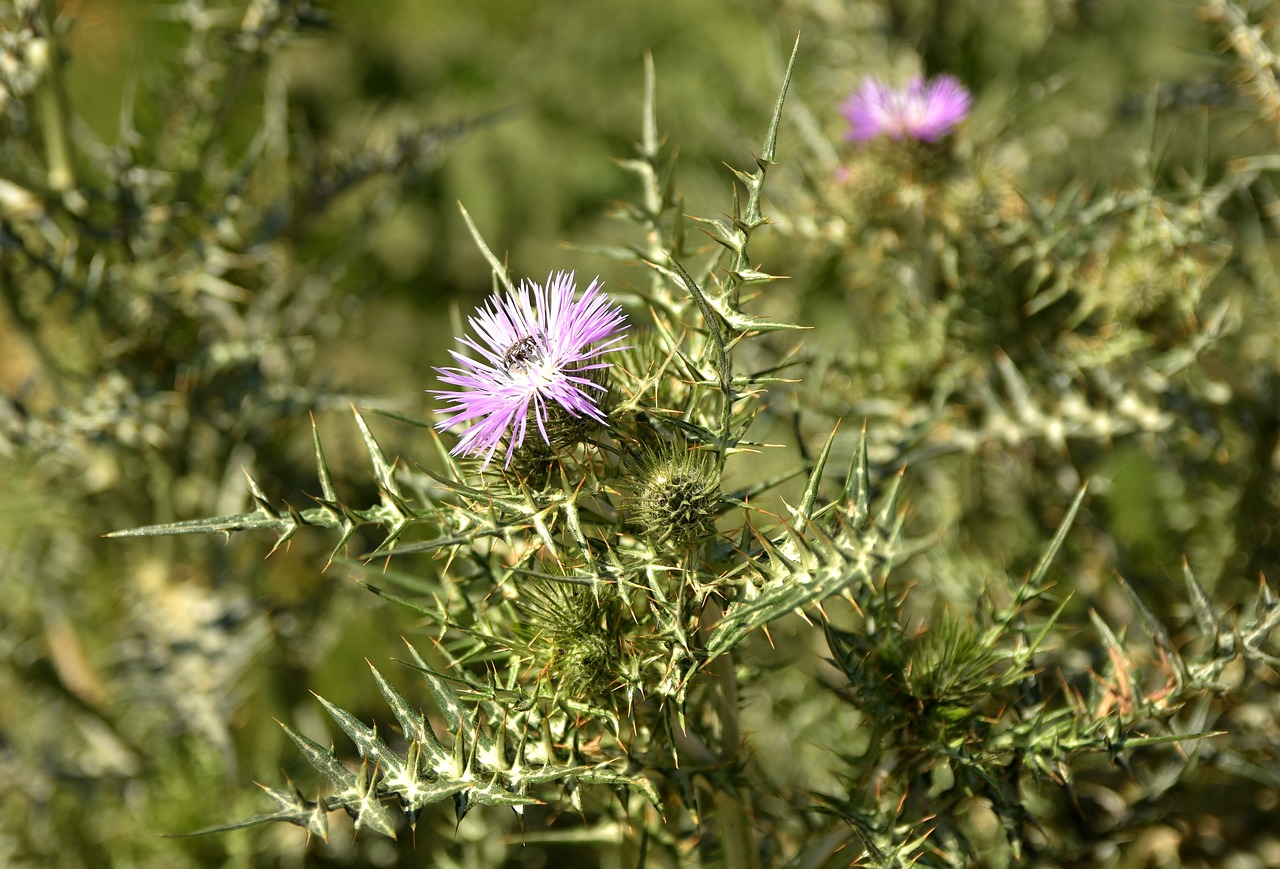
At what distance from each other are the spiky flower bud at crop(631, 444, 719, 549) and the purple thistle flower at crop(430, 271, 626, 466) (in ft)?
0.45

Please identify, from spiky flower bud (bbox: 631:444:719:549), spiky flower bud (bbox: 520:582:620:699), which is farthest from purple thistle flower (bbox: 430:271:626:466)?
spiky flower bud (bbox: 520:582:620:699)

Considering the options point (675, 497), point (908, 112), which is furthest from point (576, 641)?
point (908, 112)

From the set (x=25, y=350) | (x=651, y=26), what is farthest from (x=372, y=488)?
(x=651, y=26)

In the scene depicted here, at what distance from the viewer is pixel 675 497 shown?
1.51 metres

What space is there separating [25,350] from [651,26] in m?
4.58

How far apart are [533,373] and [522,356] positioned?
0.17 ft

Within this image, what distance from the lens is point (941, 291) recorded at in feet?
9.04

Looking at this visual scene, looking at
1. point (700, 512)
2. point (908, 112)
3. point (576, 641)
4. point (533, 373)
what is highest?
point (908, 112)

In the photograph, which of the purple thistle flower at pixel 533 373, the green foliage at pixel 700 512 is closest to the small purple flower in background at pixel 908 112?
the green foliage at pixel 700 512

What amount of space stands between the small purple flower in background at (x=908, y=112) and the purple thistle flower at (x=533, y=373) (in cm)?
131

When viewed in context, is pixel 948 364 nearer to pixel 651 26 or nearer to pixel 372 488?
pixel 372 488

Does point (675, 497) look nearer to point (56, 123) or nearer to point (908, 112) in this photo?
point (908, 112)

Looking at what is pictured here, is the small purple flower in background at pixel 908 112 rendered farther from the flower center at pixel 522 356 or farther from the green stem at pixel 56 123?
the green stem at pixel 56 123

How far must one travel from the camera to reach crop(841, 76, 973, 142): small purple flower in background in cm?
254
